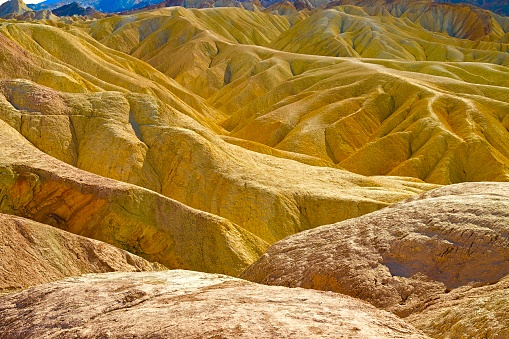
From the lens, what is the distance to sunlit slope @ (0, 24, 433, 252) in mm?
31828

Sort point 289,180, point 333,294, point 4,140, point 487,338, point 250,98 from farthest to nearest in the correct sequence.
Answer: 1. point 250,98
2. point 289,180
3. point 4,140
4. point 333,294
5. point 487,338

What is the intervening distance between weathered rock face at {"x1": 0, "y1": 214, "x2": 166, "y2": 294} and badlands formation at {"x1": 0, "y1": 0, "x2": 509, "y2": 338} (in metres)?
0.06

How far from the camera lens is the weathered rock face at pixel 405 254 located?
1005 cm

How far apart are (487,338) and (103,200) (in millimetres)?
17515

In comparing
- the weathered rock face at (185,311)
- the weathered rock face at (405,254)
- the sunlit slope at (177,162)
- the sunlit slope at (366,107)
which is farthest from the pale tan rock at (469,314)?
the sunlit slope at (366,107)

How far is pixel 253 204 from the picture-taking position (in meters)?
32.1

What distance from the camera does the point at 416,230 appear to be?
1170cm

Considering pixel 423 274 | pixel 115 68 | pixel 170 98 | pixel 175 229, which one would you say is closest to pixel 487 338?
pixel 423 274

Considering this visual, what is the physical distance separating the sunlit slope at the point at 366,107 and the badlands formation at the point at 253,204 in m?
0.35

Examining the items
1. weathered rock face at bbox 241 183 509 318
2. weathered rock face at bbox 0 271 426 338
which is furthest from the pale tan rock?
weathered rock face at bbox 0 271 426 338

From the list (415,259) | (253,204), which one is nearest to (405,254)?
(415,259)

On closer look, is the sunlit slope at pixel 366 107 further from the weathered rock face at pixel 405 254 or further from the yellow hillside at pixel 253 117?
the weathered rock face at pixel 405 254

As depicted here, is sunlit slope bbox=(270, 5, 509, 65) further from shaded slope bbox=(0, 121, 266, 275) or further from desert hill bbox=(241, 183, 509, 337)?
desert hill bbox=(241, 183, 509, 337)

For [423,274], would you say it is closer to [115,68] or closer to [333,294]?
[333,294]
